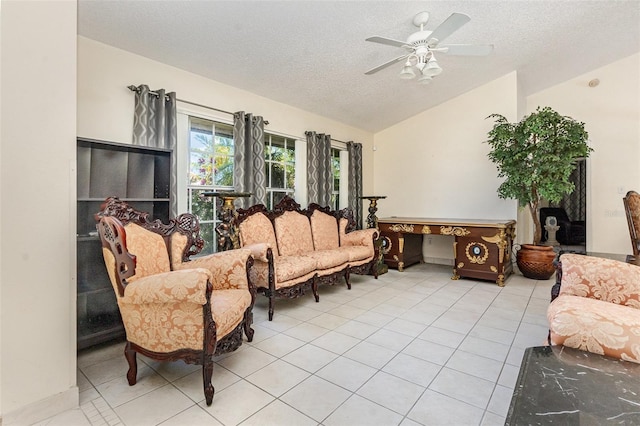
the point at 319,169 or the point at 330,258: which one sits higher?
the point at 319,169

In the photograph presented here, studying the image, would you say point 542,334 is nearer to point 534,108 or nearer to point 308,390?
point 308,390

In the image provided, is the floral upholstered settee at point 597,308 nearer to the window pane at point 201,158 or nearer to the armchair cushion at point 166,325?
the armchair cushion at point 166,325

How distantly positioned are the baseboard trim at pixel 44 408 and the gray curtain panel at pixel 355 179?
427 centimetres

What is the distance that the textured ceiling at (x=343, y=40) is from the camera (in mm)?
2458

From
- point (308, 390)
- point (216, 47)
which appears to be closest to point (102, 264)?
point (308, 390)

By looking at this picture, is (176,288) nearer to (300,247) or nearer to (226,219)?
(226,219)

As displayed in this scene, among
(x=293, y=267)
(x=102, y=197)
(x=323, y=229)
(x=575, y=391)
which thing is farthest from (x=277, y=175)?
(x=575, y=391)

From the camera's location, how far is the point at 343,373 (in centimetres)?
196

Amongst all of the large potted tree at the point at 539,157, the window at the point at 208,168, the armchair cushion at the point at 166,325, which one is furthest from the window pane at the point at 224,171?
the large potted tree at the point at 539,157

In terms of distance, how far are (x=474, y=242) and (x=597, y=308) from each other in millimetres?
2733

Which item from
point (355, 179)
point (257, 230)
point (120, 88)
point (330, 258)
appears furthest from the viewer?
point (355, 179)

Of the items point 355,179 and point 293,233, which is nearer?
point 293,233

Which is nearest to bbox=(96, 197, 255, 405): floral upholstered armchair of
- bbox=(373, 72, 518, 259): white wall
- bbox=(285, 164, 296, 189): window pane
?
bbox=(285, 164, 296, 189): window pane

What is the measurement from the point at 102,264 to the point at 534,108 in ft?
23.4
